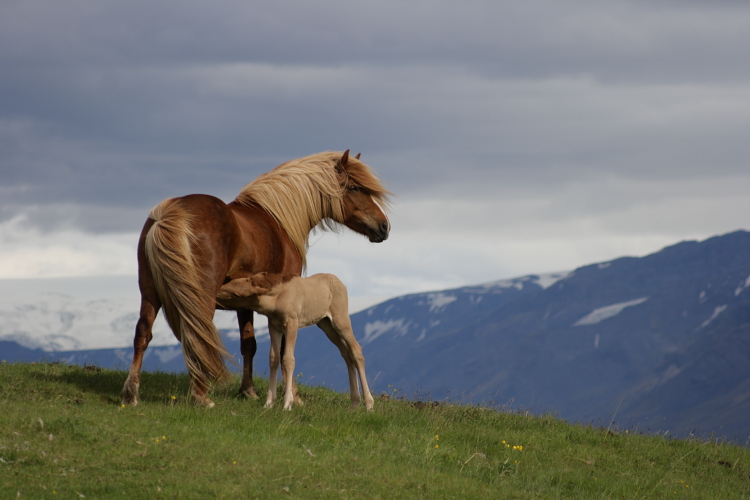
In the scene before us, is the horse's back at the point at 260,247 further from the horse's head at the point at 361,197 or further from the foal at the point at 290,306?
the horse's head at the point at 361,197

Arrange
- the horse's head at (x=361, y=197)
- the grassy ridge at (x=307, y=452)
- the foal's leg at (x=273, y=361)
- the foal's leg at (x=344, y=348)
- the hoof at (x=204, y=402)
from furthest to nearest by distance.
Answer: the horse's head at (x=361, y=197), the foal's leg at (x=344, y=348), the foal's leg at (x=273, y=361), the hoof at (x=204, y=402), the grassy ridge at (x=307, y=452)

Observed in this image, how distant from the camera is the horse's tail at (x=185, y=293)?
10.6 m

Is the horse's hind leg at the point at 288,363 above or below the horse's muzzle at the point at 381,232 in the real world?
below

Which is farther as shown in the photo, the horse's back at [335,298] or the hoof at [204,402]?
the horse's back at [335,298]

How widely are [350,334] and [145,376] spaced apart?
4.02 meters

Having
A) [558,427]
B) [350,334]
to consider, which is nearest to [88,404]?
[350,334]

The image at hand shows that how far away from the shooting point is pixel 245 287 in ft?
36.5

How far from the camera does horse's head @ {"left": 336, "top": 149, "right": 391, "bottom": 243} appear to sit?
13773 mm

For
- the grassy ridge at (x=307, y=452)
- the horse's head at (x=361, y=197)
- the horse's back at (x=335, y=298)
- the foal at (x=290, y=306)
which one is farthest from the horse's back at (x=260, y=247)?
the grassy ridge at (x=307, y=452)

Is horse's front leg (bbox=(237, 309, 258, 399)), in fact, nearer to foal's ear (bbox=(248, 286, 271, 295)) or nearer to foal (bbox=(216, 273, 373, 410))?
foal (bbox=(216, 273, 373, 410))

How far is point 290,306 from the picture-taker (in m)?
11.5

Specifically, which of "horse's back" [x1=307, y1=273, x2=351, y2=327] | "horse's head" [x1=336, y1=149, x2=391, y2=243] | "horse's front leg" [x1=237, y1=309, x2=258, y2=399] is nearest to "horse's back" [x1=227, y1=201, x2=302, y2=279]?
"horse's back" [x1=307, y1=273, x2=351, y2=327]

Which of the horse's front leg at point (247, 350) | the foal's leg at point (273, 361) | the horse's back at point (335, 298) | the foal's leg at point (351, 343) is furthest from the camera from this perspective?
the horse's front leg at point (247, 350)

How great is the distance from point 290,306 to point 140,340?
1999 mm
